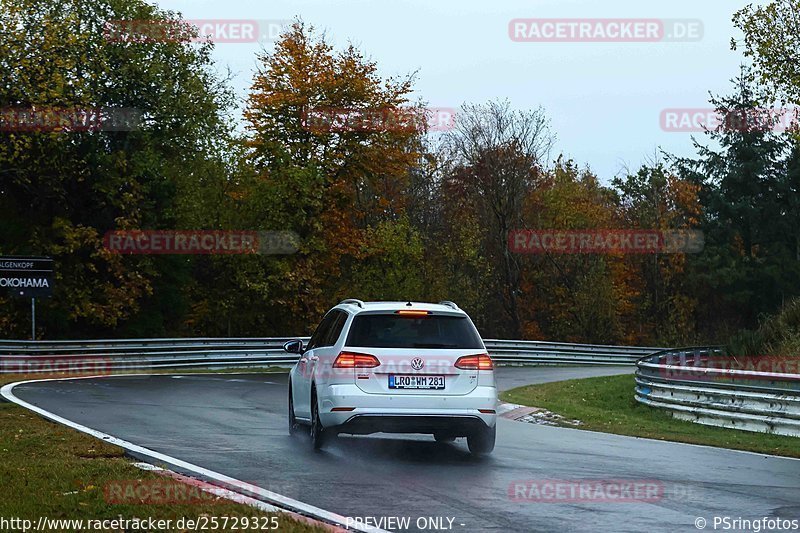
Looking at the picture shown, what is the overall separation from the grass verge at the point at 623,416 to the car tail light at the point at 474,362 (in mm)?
3830

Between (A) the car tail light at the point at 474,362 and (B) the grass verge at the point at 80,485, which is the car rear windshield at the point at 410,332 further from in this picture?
(B) the grass verge at the point at 80,485

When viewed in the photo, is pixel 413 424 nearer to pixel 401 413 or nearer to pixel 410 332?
pixel 401 413

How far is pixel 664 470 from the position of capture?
11719 millimetres

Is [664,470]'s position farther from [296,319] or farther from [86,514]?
[296,319]

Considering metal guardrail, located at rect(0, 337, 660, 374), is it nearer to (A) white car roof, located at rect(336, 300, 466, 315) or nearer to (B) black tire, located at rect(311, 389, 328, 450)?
(B) black tire, located at rect(311, 389, 328, 450)

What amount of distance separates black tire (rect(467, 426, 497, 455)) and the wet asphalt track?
13 centimetres

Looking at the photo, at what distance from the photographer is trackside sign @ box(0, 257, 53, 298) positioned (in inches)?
1333

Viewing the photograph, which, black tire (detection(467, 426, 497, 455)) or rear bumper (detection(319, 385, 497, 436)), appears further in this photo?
black tire (detection(467, 426, 497, 455))

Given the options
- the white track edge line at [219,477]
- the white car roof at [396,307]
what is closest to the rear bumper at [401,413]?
the white car roof at [396,307]

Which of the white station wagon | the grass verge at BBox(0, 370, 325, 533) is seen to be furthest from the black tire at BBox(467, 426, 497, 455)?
the grass verge at BBox(0, 370, 325, 533)

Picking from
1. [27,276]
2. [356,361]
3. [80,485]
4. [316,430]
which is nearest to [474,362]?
[356,361]

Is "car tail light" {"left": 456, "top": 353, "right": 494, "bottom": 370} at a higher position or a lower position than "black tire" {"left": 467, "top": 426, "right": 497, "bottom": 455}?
higher

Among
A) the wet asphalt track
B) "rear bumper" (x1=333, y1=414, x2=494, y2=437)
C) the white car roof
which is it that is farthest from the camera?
the white car roof

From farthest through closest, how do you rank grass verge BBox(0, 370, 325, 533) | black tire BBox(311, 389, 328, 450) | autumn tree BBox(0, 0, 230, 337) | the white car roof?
autumn tree BBox(0, 0, 230, 337) < the white car roof < black tire BBox(311, 389, 328, 450) < grass verge BBox(0, 370, 325, 533)
